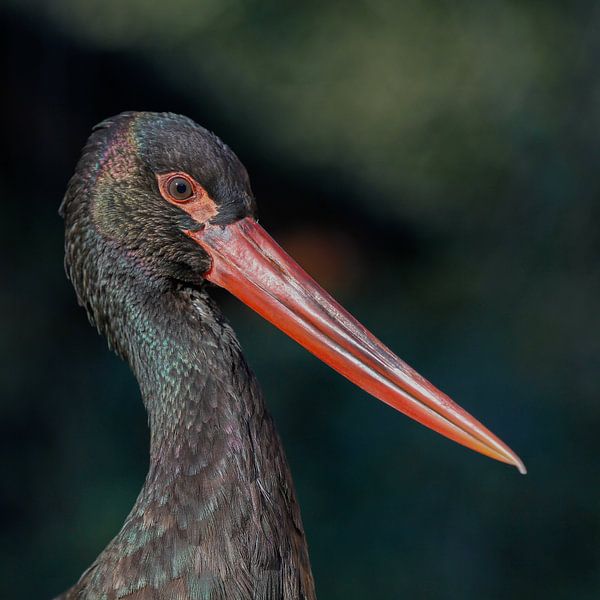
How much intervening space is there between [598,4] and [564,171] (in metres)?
1.08

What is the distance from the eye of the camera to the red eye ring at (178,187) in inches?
83.4

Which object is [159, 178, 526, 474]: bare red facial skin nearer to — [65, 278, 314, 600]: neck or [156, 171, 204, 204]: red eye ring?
[156, 171, 204, 204]: red eye ring

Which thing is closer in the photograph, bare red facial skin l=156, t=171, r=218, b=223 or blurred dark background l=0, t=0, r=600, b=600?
bare red facial skin l=156, t=171, r=218, b=223

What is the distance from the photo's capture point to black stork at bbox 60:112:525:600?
2014 millimetres

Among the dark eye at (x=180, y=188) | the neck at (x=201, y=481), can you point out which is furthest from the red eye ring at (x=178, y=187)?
the neck at (x=201, y=481)

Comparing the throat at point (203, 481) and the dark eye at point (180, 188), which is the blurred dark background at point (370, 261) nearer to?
the throat at point (203, 481)

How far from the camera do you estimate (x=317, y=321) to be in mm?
2121

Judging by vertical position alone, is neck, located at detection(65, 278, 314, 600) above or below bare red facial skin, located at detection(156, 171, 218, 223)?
below

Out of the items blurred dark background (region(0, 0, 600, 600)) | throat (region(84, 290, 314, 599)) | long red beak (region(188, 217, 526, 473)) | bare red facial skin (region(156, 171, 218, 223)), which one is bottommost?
throat (region(84, 290, 314, 599))

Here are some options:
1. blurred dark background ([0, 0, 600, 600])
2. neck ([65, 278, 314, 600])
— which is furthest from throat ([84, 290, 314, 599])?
blurred dark background ([0, 0, 600, 600])

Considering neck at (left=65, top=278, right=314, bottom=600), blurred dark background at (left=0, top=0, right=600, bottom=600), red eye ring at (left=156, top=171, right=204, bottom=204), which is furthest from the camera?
blurred dark background at (left=0, top=0, right=600, bottom=600)

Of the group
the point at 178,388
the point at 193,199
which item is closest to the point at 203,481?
the point at 178,388

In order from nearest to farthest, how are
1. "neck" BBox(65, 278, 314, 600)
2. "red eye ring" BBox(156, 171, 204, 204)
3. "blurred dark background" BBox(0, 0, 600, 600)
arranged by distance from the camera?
"neck" BBox(65, 278, 314, 600) < "red eye ring" BBox(156, 171, 204, 204) < "blurred dark background" BBox(0, 0, 600, 600)

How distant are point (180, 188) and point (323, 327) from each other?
39 centimetres
